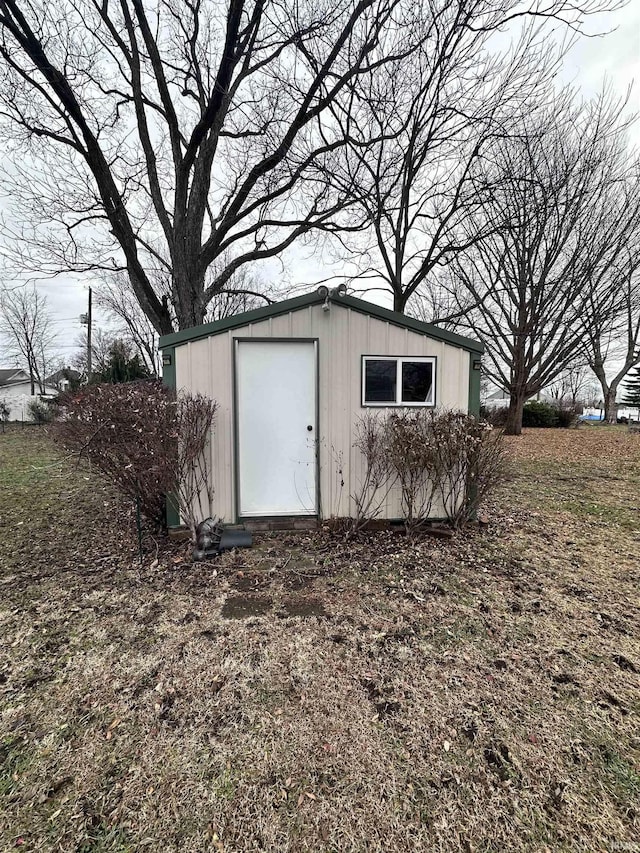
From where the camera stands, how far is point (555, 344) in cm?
1303

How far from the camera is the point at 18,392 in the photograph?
117 ft

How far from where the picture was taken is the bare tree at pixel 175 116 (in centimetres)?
647

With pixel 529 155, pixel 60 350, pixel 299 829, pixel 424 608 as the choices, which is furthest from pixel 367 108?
pixel 60 350

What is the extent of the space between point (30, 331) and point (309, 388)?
3429 centimetres

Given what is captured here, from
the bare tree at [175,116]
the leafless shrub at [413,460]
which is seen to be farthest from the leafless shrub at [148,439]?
the bare tree at [175,116]

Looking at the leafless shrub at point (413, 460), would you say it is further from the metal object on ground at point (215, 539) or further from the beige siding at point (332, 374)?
the metal object on ground at point (215, 539)

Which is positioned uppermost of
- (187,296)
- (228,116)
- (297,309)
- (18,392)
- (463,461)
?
(228,116)

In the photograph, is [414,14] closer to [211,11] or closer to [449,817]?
[211,11]

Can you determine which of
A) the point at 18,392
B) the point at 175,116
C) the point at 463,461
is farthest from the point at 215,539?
the point at 18,392

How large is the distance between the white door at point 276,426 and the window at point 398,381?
64 centimetres

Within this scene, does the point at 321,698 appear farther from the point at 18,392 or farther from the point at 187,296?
the point at 18,392

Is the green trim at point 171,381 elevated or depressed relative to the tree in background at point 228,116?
depressed

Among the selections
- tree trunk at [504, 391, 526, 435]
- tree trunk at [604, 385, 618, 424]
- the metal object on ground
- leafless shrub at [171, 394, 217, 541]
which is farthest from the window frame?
tree trunk at [604, 385, 618, 424]

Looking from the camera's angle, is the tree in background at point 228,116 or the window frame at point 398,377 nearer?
the window frame at point 398,377
